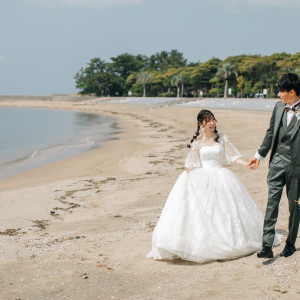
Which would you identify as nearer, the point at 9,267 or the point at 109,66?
the point at 9,267

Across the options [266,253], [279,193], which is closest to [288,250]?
[266,253]

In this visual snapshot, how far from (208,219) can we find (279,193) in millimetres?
798

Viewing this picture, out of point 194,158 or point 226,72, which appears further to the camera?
point 226,72

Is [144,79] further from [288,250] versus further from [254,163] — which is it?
[288,250]

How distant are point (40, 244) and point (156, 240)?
6.16 feet

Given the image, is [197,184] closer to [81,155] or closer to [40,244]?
[40,244]

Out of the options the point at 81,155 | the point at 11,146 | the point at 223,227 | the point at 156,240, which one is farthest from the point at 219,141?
the point at 11,146

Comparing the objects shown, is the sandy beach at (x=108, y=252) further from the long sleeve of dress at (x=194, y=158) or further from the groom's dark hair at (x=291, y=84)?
the groom's dark hair at (x=291, y=84)

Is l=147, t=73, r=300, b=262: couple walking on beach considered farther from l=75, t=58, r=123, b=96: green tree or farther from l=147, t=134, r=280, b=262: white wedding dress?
l=75, t=58, r=123, b=96: green tree

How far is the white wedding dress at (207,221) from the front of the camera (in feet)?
14.8

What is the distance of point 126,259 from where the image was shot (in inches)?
191

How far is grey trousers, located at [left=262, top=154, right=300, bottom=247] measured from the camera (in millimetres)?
4148

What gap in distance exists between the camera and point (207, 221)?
14.9 ft

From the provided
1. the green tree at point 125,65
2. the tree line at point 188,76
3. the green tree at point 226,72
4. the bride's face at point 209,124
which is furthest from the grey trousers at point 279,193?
the green tree at point 125,65
